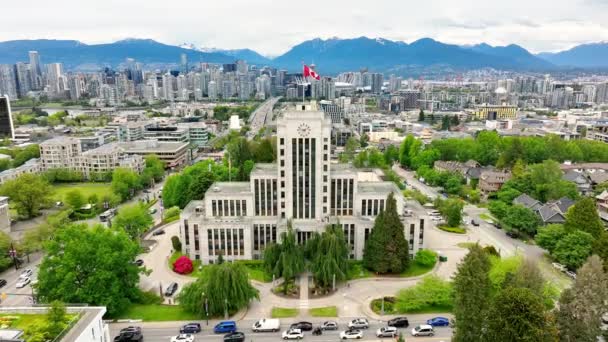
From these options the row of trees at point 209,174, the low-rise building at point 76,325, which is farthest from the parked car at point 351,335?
the row of trees at point 209,174

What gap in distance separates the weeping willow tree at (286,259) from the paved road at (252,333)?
6.94 meters

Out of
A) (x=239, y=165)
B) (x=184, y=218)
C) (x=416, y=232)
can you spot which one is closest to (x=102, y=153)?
(x=239, y=165)

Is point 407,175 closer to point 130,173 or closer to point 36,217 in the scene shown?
point 130,173

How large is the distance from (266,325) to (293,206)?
844 inches

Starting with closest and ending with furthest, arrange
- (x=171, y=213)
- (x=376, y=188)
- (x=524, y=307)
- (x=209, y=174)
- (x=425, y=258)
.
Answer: (x=524, y=307), (x=425, y=258), (x=376, y=188), (x=171, y=213), (x=209, y=174)

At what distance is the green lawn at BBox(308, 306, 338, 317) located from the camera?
1837 inches

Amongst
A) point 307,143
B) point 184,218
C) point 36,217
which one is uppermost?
point 307,143

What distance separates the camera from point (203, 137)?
150125 millimetres

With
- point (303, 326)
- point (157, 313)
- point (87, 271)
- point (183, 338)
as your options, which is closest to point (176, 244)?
point (157, 313)

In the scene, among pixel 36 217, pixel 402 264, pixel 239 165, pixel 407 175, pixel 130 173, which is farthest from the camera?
pixel 407 175

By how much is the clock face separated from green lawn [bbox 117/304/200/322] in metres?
29.2

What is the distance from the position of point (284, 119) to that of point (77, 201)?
50876mm

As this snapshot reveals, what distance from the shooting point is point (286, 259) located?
51062mm

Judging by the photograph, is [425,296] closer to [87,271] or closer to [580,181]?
[87,271]
